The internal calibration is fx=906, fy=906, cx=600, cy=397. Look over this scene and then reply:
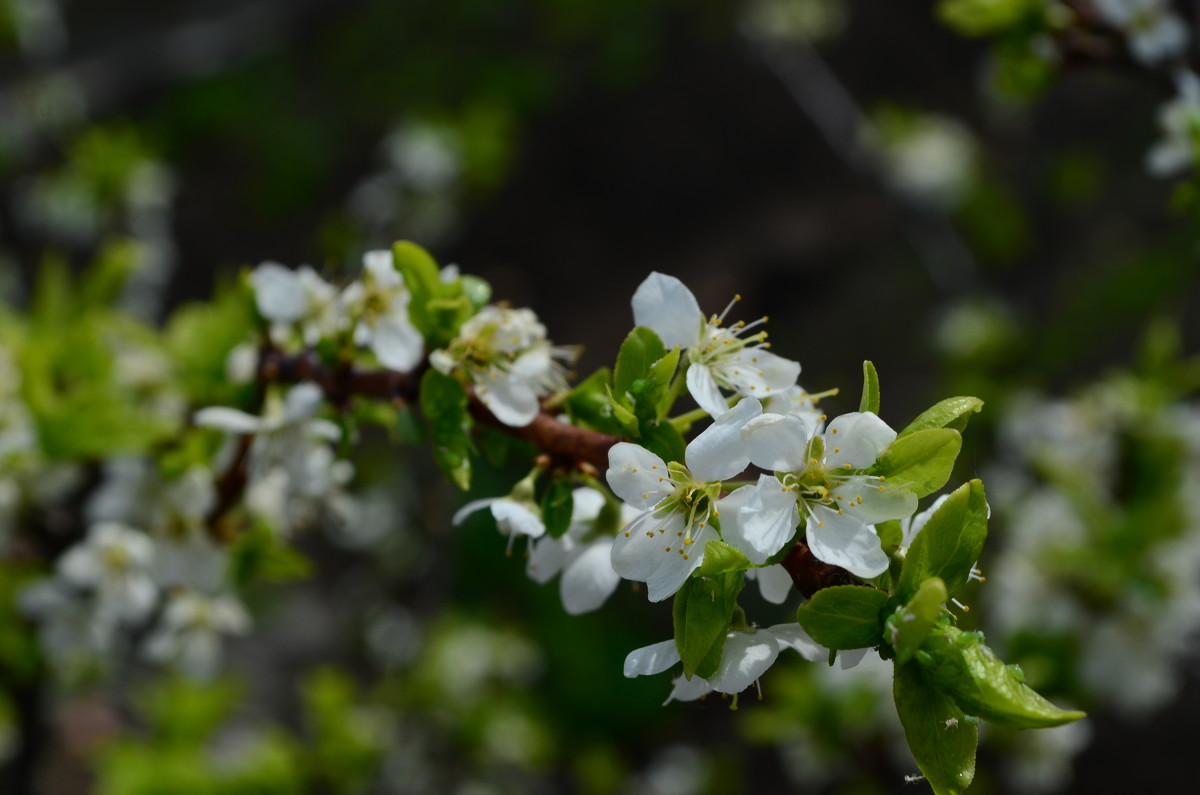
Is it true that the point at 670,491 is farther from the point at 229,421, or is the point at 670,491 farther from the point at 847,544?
the point at 229,421

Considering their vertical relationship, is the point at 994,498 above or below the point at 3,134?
below

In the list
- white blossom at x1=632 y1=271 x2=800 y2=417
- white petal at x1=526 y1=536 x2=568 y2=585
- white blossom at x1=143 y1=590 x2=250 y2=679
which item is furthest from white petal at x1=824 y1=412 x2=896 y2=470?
white blossom at x1=143 y1=590 x2=250 y2=679

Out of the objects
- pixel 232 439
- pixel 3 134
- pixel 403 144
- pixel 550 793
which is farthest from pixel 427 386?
pixel 3 134

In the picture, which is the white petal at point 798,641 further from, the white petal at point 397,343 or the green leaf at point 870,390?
the white petal at point 397,343

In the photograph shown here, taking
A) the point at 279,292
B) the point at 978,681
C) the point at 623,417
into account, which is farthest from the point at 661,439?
the point at 279,292

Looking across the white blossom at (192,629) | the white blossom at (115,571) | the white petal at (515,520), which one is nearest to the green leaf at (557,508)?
the white petal at (515,520)

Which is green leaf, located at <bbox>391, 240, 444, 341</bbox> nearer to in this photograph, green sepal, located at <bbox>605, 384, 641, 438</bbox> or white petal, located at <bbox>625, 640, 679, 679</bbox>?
green sepal, located at <bbox>605, 384, 641, 438</bbox>

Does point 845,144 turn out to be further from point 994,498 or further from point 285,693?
point 285,693
